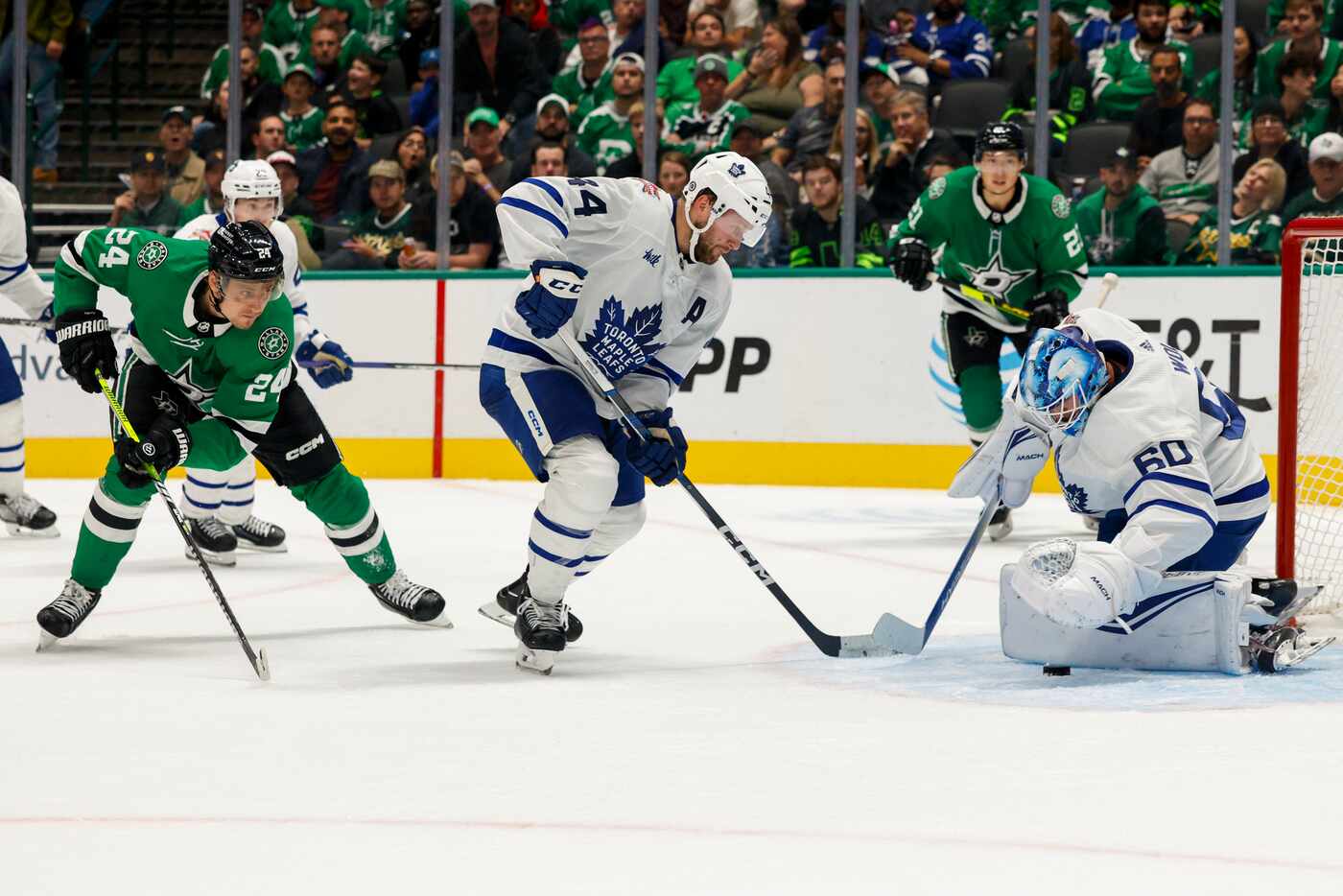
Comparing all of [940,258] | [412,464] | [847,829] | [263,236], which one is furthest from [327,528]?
[412,464]

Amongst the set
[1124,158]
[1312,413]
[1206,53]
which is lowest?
[1312,413]

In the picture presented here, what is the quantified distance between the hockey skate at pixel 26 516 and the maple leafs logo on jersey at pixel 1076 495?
355 centimetres

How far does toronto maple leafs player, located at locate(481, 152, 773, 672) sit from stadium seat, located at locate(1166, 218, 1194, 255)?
13.2 feet

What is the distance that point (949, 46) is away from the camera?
7668 mm

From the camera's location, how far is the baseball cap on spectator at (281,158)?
319 inches

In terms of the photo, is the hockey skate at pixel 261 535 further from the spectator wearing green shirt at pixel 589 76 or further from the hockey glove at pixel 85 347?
the spectator wearing green shirt at pixel 589 76

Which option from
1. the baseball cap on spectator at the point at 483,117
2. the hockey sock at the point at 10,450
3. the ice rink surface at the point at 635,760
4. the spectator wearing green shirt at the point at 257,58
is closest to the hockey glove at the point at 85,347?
the ice rink surface at the point at 635,760

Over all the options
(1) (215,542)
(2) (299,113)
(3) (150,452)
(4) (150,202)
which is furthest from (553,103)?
(3) (150,452)

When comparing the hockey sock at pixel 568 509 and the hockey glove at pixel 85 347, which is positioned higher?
the hockey glove at pixel 85 347

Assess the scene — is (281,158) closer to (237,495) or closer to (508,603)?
(237,495)

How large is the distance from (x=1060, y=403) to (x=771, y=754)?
0.91 metres

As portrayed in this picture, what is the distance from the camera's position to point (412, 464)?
8016mm

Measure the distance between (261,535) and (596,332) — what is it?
223 cm

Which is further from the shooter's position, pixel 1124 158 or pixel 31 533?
pixel 1124 158
